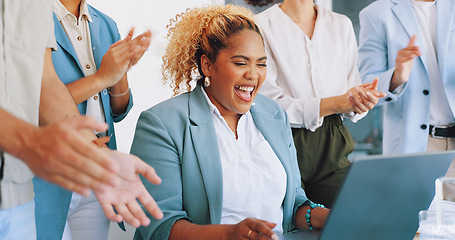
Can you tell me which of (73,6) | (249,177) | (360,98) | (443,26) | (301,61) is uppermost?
(73,6)

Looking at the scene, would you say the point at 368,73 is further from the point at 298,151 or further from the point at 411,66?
the point at 298,151

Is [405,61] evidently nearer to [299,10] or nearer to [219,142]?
[299,10]

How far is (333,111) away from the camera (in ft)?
6.97

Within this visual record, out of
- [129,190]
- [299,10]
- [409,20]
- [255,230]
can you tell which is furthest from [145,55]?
[129,190]

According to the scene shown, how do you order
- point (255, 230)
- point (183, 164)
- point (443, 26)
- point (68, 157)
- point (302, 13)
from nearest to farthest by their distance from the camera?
point (68, 157)
point (255, 230)
point (183, 164)
point (302, 13)
point (443, 26)

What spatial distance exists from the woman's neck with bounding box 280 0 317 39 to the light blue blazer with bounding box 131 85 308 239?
866mm

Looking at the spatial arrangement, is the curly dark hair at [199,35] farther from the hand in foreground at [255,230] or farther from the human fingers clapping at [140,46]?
the hand in foreground at [255,230]

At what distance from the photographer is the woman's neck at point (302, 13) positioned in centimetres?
234

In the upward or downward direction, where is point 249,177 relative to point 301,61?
downward

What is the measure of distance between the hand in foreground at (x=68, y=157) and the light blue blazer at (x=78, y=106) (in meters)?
0.70

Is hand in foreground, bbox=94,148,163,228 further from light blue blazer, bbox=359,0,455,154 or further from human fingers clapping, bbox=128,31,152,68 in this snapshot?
light blue blazer, bbox=359,0,455,154

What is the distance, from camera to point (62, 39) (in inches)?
63.2

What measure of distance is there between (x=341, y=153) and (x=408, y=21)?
85 cm

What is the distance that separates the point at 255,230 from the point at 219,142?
1.66ft
